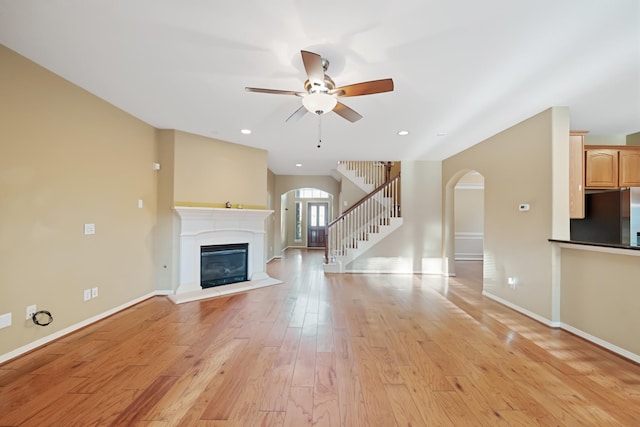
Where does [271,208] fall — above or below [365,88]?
below

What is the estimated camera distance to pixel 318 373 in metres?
2.07

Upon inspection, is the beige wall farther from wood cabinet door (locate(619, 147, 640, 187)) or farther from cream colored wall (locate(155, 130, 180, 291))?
wood cabinet door (locate(619, 147, 640, 187))

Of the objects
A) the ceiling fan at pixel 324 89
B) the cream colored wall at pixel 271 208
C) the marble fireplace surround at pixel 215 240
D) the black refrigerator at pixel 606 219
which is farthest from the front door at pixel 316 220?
the ceiling fan at pixel 324 89

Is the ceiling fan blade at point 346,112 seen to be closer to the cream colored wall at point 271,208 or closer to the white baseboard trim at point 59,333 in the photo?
the white baseboard trim at point 59,333

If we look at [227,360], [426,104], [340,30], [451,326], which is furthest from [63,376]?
[426,104]

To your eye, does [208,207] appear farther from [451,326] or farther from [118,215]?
[451,326]

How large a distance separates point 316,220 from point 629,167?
892 centimetres

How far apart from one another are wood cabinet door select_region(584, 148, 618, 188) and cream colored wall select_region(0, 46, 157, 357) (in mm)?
6430

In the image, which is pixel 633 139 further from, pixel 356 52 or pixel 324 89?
pixel 324 89

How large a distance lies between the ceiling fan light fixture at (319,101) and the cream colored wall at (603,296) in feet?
10.4

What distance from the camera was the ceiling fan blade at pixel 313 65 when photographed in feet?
5.87

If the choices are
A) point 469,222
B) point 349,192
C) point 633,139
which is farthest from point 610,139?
point 349,192

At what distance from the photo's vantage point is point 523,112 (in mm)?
3162

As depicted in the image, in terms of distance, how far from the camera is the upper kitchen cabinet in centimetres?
352
